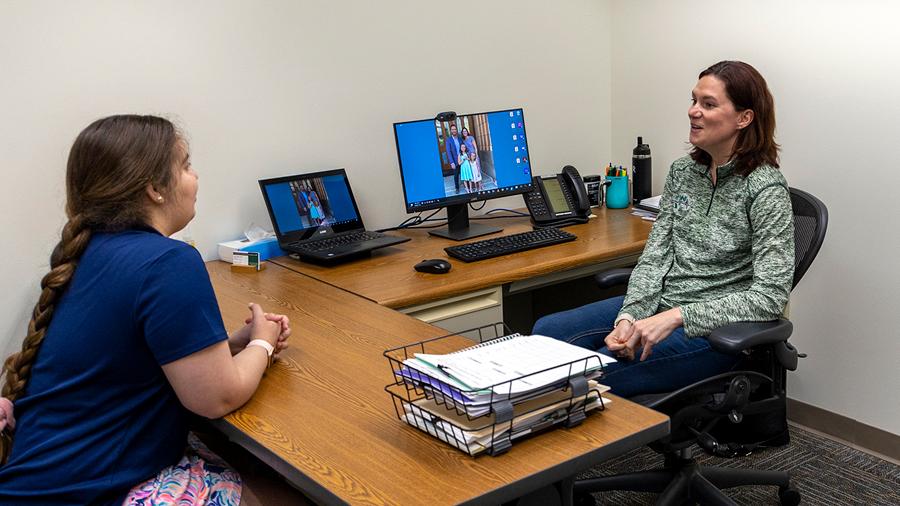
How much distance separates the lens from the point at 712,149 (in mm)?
2367

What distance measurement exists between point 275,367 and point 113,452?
433 millimetres

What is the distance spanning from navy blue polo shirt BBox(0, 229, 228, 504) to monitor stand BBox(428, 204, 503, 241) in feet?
5.33

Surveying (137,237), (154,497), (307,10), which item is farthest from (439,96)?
(154,497)

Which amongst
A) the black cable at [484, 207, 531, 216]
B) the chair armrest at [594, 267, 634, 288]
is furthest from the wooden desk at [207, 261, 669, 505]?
the black cable at [484, 207, 531, 216]

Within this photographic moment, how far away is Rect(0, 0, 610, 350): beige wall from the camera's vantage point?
8.39 feet

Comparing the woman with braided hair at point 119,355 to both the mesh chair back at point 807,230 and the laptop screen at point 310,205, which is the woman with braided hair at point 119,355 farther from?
the mesh chair back at point 807,230

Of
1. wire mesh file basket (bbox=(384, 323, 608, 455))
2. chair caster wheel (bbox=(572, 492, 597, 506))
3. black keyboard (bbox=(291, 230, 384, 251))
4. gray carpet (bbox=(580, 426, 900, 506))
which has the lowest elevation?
gray carpet (bbox=(580, 426, 900, 506))

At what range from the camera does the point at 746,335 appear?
203 cm

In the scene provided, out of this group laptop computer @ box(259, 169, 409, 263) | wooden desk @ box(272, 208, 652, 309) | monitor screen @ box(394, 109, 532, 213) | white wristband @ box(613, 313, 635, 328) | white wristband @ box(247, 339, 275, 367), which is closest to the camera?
white wristband @ box(247, 339, 275, 367)

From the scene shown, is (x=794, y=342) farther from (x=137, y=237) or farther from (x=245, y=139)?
(x=137, y=237)

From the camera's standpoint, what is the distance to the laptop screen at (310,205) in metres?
2.92

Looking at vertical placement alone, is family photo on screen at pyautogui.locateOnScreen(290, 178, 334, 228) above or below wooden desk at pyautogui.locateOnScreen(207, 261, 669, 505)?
above

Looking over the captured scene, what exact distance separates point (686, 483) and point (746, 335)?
0.58m

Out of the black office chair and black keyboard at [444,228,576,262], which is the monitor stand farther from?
the black office chair
